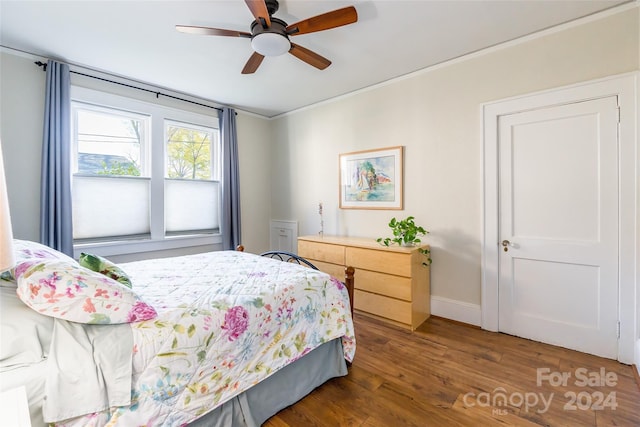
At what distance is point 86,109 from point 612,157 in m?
5.06

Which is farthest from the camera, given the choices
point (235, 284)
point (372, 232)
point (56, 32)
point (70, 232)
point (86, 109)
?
point (372, 232)

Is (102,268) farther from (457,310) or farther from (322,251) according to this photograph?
(457,310)

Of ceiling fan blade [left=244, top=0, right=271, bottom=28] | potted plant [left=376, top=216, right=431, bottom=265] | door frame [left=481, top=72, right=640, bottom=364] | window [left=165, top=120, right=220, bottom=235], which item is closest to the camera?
ceiling fan blade [left=244, top=0, right=271, bottom=28]

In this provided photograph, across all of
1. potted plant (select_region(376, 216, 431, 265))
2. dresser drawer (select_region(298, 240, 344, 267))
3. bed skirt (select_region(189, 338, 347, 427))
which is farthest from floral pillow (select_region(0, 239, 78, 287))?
potted plant (select_region(376, 216, 431, 265))

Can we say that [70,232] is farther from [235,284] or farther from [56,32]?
[235,284]

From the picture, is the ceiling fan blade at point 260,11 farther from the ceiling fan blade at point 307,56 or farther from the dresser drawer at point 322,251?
the dresser drawer at point 322,251

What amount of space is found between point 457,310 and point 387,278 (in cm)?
83

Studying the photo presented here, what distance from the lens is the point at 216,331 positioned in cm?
135

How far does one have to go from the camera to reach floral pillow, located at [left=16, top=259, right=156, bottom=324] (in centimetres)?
106

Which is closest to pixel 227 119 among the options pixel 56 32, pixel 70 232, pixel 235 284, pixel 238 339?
pixel 56 32

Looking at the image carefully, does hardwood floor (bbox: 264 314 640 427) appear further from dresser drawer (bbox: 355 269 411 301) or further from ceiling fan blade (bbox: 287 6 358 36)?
ceiling fan blade (bbox: 287 6 358 36)

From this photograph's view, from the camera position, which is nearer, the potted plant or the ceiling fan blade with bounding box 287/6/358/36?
the ceiling fan blade with bounding box 287/6/358/36

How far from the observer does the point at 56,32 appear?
91.7 inches

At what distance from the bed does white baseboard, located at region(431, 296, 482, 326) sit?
1.56 meters
